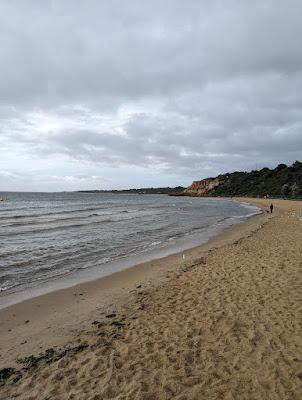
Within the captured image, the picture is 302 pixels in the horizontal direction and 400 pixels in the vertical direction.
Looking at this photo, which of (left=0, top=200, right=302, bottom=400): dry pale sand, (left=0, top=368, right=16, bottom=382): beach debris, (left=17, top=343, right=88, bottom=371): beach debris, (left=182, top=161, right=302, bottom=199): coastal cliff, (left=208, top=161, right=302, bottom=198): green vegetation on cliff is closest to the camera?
(left=0, top=200, right=302, bottom=400): dry pale sand

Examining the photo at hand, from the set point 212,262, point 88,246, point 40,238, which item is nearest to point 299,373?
point 212,262

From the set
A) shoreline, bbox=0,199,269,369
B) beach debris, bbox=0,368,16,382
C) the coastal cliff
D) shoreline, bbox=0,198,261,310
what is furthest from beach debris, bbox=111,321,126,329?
the coastal cliff

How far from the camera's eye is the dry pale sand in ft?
16.3

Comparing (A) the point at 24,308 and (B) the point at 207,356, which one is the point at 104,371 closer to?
(B) the point at 207,356

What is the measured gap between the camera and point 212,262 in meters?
13.9

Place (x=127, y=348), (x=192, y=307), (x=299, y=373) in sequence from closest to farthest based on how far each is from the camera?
1. (x=299, y=373)
2. (x=127, y=348)
3. (x=192, y=307)

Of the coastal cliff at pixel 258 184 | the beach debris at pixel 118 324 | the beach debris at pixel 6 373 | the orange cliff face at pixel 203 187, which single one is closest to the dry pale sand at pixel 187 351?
the beach debris at pixel 118 324

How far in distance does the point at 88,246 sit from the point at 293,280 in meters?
12.1

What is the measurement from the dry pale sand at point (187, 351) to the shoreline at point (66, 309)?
247 millimetres

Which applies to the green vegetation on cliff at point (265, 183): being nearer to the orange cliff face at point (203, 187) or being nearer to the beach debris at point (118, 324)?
the orange cliff face at point (203, 187)

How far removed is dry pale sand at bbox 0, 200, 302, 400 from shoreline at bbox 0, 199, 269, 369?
0.25 metres

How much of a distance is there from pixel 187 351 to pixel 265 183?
399 ft

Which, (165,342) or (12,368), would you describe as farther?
(165,342)

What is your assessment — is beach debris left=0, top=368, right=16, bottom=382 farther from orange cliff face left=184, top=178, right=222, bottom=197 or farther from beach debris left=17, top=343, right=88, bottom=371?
orange cliff face left=184, top=178, right=222, bottom=197
